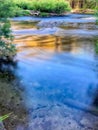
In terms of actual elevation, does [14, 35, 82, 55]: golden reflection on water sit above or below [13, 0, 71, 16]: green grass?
below

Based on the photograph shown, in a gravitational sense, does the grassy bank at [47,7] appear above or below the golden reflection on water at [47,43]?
above

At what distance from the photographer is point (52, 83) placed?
10.9 meters

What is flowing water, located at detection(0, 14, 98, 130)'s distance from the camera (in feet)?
25.0

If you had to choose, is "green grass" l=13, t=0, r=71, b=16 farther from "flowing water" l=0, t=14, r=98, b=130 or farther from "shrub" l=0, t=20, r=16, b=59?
"shrub" l=0, t=20, r=16, b=59

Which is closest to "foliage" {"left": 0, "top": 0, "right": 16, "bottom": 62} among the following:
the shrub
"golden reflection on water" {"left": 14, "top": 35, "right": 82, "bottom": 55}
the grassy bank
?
the shrub

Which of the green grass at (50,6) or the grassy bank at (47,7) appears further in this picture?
the green grass at (50,6)

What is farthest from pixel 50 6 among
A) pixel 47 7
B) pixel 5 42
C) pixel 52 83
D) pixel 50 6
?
pixel 52 83

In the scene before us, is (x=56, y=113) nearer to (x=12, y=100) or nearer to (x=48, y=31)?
(x=12, y=100)

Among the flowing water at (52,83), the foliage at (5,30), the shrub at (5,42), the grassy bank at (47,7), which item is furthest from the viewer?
the grassy bank at (47,7)

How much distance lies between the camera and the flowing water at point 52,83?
7.63 meters

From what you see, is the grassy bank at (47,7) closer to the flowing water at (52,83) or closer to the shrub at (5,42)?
the flowing water at (52,83)

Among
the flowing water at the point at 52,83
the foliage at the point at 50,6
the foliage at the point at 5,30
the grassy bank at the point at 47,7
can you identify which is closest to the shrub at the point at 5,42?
the foliage at the point at 5,30

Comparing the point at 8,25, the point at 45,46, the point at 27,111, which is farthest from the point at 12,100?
the point at 45,46

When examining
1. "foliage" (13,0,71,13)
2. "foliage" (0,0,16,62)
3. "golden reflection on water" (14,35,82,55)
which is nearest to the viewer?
"foliage" (0,0,16,62)
